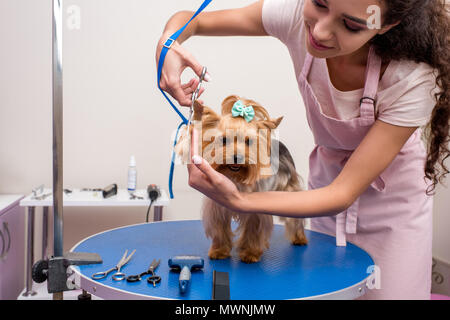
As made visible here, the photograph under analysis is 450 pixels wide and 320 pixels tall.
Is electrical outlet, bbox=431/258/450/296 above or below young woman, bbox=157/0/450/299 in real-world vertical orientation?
below

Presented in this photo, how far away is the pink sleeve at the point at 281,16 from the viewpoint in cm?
121

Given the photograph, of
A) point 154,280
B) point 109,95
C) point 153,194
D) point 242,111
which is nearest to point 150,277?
point 154,280

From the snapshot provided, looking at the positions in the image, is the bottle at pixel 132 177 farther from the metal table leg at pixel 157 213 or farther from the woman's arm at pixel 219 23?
the woman's arm at pixel 219 23

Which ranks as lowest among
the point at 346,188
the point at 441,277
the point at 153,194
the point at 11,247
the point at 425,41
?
the point at 441,277

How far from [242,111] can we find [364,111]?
12.8 inches

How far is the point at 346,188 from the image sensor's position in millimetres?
1056

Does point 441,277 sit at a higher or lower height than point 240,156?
lower

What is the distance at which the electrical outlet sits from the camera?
2.46 m

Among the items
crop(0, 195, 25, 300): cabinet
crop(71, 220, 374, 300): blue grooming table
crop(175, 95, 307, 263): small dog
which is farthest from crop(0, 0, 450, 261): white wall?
crop(175, 95, 307, 263): small dog

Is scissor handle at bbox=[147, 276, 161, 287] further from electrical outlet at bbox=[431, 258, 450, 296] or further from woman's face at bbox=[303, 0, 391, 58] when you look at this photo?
electrical outlet at bbox=[431, 258, 450, 296]

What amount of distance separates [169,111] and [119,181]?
45 cm

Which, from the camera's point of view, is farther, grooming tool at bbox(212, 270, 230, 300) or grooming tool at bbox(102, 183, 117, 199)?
grooming tool at bbox(102, 183, 117, 199)

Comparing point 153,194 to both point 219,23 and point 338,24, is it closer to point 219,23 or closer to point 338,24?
point 219,23

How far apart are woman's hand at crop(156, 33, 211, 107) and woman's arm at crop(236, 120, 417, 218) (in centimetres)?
27
